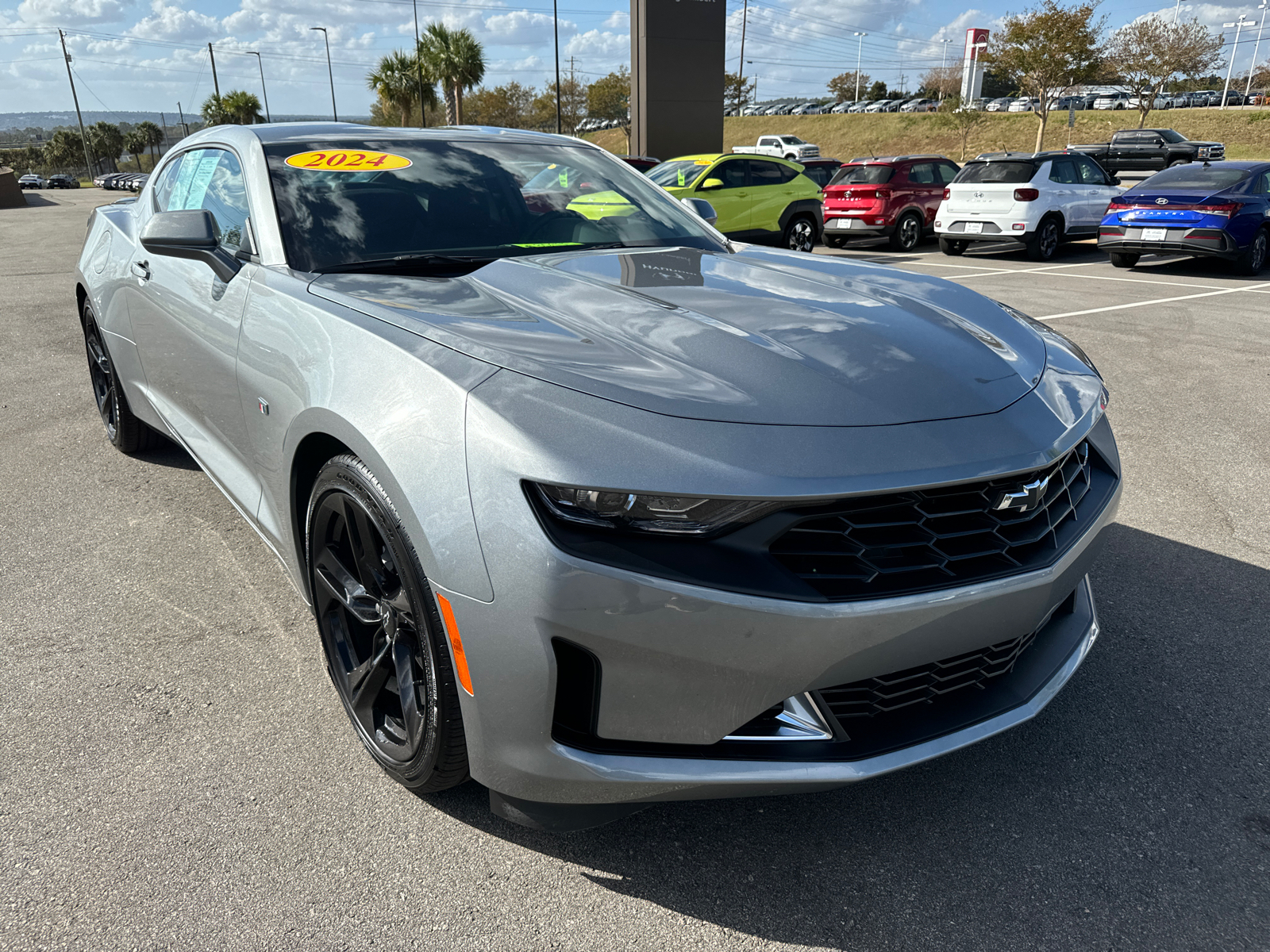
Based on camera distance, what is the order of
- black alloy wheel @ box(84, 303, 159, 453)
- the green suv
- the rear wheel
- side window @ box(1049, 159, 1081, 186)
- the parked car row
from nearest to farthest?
black alloy wheel @ box(84, 303, 159, 453)
the parked car row
the rear wheel
the green suv
side window @ box(1049, 159, 1081, 186)

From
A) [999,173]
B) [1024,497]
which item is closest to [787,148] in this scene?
[999,173]

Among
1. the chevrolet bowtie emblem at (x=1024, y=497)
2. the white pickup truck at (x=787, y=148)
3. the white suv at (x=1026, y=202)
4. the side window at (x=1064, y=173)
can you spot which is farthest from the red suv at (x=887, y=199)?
the white pickup truck at (x=787, y=148)

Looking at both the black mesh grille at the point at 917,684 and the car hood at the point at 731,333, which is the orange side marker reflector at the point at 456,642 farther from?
the black mesh grille at the point at 917,684

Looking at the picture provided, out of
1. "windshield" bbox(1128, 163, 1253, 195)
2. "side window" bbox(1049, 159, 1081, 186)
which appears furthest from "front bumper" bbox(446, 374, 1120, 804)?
"side window" bbox(1049, 159, 1081, 186)

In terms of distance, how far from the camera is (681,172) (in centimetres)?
1331

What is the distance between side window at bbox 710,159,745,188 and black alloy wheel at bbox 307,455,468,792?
38.5 feet

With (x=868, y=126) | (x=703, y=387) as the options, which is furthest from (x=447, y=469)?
(x=868, y=126)

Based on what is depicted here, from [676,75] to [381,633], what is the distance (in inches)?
1087

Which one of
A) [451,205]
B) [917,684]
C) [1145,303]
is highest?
[451,205]

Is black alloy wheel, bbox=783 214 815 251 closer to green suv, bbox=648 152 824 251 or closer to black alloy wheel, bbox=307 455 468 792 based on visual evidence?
green suv, bbox=648 152 824 251

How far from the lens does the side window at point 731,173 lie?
42.8 ft

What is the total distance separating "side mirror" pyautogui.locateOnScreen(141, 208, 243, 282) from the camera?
9.00 ft

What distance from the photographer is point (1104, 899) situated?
1843 millimetres

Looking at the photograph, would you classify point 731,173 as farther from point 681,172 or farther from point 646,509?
point 646,509
